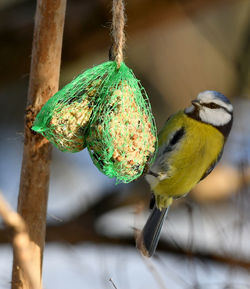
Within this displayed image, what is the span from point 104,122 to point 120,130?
0.21 feet

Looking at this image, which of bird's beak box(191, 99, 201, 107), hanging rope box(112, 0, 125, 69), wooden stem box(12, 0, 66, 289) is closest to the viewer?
hanging rope box(112, 0, 125, 69)

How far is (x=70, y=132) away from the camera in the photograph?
177 centimetres

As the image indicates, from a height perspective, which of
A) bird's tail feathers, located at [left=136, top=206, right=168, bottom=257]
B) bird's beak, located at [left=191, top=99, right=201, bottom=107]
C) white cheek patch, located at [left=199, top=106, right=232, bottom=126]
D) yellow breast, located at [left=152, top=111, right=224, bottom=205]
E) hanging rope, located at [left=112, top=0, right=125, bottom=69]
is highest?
hanging rope, located at [left=112, top=0, right=125, bottom=69]

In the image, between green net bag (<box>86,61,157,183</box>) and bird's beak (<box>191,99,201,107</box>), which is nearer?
green net bag (<box>86,61,157,183</box>)

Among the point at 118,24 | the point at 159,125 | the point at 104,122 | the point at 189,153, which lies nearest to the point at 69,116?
the point at 104,122

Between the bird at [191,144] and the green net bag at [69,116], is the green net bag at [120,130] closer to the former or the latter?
the green net bag at [69,116]

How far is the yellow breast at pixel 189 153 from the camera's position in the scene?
8.23 feet

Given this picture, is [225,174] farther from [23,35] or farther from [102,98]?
[102,98]

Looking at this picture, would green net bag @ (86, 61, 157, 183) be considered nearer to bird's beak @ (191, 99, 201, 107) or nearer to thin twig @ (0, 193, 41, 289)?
bird's beak @ (191, 99, 201, 107)

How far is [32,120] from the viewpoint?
1884 millimetres

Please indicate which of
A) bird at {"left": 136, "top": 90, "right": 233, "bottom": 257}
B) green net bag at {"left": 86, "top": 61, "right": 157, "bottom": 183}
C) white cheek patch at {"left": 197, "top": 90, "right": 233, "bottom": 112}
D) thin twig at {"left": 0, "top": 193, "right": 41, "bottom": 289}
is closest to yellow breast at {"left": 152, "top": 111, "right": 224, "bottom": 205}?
bird at {"left": 136, "top": 90, "right": 233, "bottom": 257}

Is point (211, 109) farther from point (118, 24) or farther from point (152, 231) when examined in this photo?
point (118, 24)

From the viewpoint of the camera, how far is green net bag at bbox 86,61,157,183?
1.75 meters

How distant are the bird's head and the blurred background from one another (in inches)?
9.6
